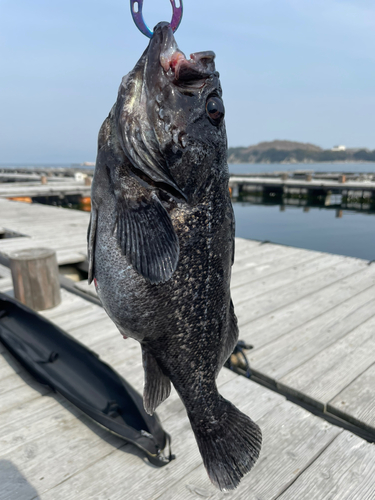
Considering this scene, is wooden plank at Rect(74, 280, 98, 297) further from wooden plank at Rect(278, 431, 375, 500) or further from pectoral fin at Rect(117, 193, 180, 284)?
pectoral fin at Rect(117, 193, 180, 284)

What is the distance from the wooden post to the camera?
4594mm

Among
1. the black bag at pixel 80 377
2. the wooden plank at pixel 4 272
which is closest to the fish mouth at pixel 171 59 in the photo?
the black bag at pixel 80 377

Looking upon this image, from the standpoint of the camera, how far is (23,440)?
2.66 m

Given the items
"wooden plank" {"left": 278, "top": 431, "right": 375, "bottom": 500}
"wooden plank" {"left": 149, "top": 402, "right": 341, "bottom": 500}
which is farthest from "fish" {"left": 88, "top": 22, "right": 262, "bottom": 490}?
"wooden plank" {"left": 278, "top": 431, "right": 375, "bottom": 500}

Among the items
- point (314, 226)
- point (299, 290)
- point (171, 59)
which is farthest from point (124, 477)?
point (314, 226)

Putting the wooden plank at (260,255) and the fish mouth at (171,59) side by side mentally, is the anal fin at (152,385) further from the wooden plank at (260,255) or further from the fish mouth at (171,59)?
the wooden plank at (260,255)

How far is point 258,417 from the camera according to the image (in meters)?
2.93

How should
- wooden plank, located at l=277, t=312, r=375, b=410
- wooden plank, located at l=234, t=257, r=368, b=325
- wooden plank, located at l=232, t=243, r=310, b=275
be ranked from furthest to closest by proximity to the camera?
1. wooden plank, located at l=232, t=243, r=310, b=275
2. wooden plank, located at l=234, t=257, r=368, b=325
3. wooden plank, located at l=277, t=312, r=375, b=410

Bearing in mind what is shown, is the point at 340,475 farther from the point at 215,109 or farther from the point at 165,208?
the point at 215,109

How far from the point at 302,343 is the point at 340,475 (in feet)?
5.86

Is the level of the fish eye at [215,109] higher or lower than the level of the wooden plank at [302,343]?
higher

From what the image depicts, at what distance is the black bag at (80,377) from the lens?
8.46 ft

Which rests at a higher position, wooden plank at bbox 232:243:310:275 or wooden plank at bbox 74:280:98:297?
wooden plank at bbox 74:280:98:297

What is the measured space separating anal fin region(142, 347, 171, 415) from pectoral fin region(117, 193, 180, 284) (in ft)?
1.36
